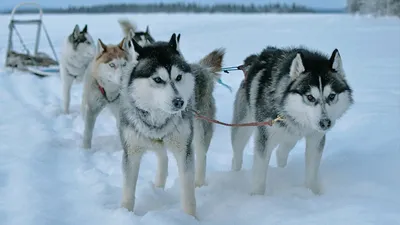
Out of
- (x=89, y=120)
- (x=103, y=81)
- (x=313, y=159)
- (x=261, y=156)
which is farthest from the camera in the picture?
Result: (x=89, y=120)

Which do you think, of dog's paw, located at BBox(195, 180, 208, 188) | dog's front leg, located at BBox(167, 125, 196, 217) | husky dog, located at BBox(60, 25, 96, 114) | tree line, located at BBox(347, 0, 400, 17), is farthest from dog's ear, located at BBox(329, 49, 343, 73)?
tree line, located at BBox(347, 0, 400, 17)

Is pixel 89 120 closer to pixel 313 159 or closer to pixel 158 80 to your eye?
pixel 158 80

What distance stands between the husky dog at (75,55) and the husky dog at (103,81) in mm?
1436

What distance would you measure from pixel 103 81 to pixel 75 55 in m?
1.80

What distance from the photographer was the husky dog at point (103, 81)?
14.9 ft

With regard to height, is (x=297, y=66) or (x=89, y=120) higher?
(x=297, y=66)

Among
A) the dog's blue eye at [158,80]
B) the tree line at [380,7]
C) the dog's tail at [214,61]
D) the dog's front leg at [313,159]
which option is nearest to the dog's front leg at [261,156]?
the dog's front leg at [313,159]

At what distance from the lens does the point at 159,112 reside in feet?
8.99

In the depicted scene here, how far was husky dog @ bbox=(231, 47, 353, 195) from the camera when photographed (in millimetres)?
2816

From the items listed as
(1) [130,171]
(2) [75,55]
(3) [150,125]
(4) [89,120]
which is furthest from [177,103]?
(2) [75,55]

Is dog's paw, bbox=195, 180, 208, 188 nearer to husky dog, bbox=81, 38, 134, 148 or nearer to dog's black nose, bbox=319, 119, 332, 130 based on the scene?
dog's black nose, bbox=319, 119, 332, 130

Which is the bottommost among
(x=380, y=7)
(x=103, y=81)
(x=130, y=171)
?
(x=130, y=171)

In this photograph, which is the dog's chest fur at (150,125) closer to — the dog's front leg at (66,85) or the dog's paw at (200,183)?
the dog's paw at (200,183)

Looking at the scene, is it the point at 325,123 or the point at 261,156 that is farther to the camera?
the point at 261,156
